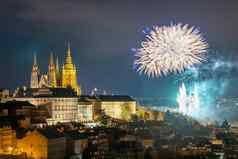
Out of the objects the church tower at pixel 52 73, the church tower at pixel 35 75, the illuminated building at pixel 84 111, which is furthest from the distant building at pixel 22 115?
the church tower at pixel 35 75

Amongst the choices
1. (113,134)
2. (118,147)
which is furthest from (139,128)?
(118,147)

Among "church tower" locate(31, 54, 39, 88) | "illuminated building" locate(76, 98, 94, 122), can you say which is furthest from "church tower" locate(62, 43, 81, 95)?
"illuminated building" locate(76, 98, 94, 122)

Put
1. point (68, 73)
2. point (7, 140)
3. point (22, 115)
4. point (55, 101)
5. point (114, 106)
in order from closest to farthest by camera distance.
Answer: point (7, 140) < point (22, 115) < point (55, 101) < point (114, 106) < point (68, 73)

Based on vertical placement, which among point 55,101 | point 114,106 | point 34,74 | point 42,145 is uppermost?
point 34,74

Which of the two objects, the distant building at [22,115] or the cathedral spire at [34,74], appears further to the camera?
the cathedral spire at [34,74]

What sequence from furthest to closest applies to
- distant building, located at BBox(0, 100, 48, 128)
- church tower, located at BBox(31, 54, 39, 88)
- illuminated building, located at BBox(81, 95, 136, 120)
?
church tower, located at BBox(31, 54, 39, 88), illuminated building, located at BBox(81, 95, 136, 120), distant building, located at BBox(0, 100, 48, 128)

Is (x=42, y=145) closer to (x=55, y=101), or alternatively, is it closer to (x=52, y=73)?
(x=55, y=101)

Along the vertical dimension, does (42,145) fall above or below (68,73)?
below

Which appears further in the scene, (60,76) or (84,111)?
(60,76)

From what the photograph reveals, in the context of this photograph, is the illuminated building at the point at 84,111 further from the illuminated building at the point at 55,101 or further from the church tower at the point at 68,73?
the church tower at the point at 68,73

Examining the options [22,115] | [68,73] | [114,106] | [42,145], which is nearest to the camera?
[42,145]

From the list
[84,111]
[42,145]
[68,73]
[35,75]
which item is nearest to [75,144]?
[42,145]

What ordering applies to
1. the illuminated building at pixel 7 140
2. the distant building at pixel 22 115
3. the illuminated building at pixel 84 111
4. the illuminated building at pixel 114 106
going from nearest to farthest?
the illuminated building at pixel 7 140 → the distant building at pixel 22 115 → the illuminated building at pixel 84 111 → the illuminated building at pixel 114 106

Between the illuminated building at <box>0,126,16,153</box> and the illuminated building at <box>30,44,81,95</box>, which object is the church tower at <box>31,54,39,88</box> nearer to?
the illuminated building at <box>30,44,81,95</box>
